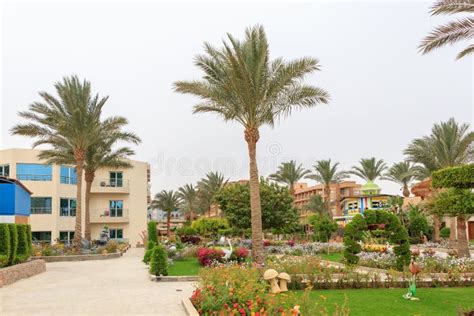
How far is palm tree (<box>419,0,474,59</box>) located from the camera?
13.8m

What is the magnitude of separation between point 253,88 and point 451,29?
8300 millimetres

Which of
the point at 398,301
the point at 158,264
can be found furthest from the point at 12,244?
the point at 398,301

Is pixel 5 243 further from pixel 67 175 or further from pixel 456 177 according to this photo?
pixel 67 175

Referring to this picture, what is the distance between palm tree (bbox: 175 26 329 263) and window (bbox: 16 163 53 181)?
29.0 m

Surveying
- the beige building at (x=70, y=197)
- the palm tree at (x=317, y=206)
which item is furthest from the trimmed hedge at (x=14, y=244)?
the palm tree at (x=317, y=206)

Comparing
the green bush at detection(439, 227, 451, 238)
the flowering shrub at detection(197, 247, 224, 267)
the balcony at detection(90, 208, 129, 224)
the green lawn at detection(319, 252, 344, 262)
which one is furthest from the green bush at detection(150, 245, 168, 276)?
the green bush at detection(439, 227, 451, 238)

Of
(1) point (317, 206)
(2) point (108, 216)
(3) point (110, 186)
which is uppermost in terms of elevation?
(3) point (110, 186)

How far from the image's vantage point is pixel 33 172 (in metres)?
45.5

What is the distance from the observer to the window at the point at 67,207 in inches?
1825

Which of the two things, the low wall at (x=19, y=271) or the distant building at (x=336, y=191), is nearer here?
the low wall at (x=19, y=271)

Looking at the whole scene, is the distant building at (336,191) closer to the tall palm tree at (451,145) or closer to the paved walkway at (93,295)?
the tall palm tree at (451,145)

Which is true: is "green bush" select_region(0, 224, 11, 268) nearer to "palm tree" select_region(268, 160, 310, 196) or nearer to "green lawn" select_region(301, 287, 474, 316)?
"green lawn" select_region(301, 287, 474, 316)

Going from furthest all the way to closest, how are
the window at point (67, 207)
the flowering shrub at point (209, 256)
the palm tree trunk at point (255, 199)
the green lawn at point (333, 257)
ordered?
the window at point (67, 207)
the green lawn at point (333, 257)
the flowering shrub at point (209, 256)
the palm tree trunk at point (255, 199)

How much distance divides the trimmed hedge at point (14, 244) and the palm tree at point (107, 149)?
11.6 m
